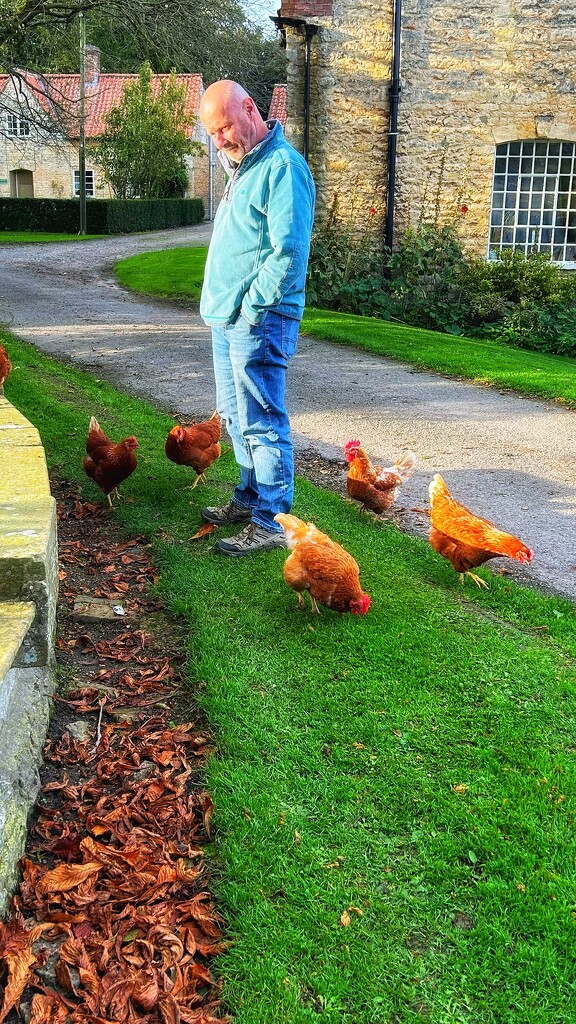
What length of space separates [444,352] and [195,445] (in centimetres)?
691

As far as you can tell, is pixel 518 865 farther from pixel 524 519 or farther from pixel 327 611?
pixel 524 519

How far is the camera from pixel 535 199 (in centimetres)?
1659

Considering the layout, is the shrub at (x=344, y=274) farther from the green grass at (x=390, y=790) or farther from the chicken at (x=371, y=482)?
the green grass at (x=390, y=790)

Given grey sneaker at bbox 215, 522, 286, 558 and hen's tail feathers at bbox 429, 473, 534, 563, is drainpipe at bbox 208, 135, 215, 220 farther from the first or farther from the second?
hen's tail feathers at bbox 429, 473, 534, 563

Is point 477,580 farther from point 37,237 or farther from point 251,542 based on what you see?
point 37,237

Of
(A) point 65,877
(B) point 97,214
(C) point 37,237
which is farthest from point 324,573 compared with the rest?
(B) point 97,214

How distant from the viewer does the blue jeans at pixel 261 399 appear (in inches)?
178

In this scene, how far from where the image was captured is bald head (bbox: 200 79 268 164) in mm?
4195

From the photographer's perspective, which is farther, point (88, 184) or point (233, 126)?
point (88, 184)

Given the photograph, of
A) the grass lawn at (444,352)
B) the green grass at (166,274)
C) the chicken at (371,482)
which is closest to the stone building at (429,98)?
the grass lawn at (444,352)

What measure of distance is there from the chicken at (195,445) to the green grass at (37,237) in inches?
1078

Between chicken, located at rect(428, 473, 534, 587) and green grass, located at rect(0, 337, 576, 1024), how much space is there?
0.19m

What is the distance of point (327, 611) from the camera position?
438 cm

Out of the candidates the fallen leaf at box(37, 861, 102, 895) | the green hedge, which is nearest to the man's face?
the fallen leaf at box(37, 861, 102, 895)
